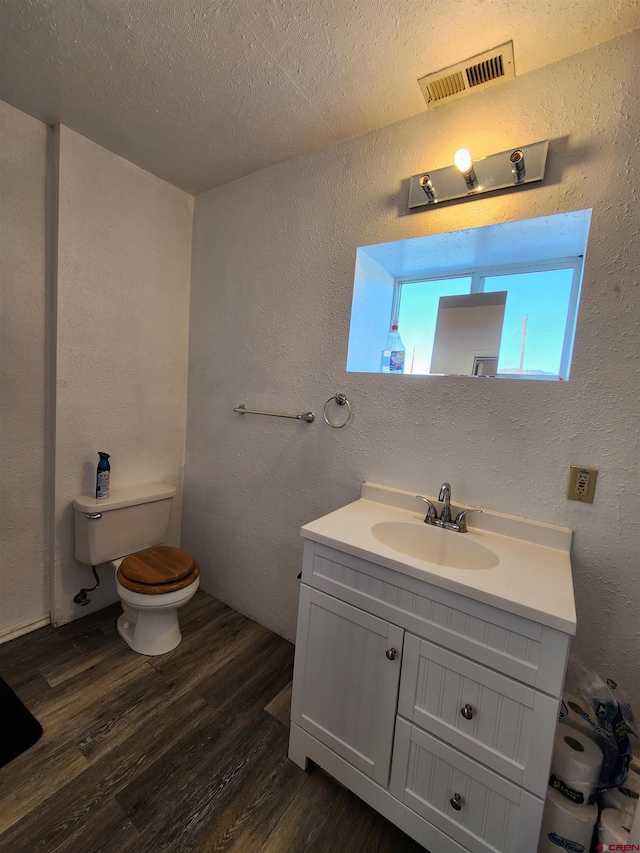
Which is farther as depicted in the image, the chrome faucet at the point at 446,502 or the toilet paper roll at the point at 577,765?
the chrome faucet at the point at 446,502

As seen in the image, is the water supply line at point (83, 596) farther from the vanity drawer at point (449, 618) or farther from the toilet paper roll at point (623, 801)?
the toilet paper roll at point (623, 801)

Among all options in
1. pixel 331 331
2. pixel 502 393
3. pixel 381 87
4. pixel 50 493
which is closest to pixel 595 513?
pixel 502 393

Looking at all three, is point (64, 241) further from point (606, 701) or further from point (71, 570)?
point (606, 701)

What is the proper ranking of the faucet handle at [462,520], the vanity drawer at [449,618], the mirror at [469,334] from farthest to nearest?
the mirror at [469,334], the faucet handle at [462,520], the vanity drawer at [449,618]

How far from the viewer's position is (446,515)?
128 centimetres

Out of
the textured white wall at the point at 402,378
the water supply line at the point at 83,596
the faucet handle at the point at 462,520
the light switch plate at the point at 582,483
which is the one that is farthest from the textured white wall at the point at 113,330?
the light switch plate at the point at 582,483

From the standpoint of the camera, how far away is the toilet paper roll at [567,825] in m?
0.85

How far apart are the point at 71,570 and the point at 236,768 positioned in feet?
4.09

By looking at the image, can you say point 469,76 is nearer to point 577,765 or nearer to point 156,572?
point 577,765

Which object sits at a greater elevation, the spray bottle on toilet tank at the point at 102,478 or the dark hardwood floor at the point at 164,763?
the spray bottle on toilet tank at the point at 102,478

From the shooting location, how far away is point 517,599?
2.68 ft

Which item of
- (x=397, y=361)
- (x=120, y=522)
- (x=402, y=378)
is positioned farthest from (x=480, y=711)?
(x=120, y=522)

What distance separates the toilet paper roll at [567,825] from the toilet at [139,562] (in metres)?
1.40

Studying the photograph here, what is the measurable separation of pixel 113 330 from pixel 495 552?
6.63 ft
